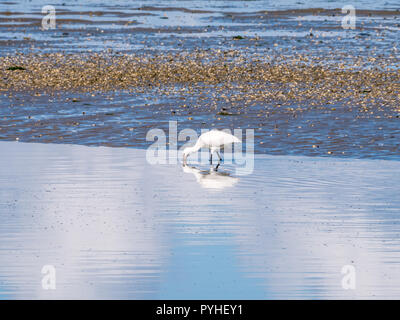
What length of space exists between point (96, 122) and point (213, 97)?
134 inches

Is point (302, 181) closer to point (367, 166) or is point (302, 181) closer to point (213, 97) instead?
point (367, 166)

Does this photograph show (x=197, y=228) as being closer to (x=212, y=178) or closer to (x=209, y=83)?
(x=212, y=178)

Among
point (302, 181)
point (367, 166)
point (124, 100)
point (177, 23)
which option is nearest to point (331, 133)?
point (367, 166)

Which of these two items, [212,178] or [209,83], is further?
[209,83]

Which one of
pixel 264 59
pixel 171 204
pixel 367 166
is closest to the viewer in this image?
pixel 171 204

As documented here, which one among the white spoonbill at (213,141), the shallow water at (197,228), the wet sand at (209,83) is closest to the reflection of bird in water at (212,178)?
the shallow water at (197,228)

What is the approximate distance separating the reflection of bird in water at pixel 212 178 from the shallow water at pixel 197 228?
0.02 meters

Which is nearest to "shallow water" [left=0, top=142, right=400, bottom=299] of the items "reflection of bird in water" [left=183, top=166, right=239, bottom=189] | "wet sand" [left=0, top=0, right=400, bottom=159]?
"reflection of bird in water" [left=183, top=166, right=239, bottom=189]

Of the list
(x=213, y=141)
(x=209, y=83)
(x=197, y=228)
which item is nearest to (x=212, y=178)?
(x=213, y=141)

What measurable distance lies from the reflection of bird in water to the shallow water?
2cm

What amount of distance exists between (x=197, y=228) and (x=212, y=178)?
332cm

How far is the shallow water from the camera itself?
28.8 ft

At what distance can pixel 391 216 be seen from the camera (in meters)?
11.4

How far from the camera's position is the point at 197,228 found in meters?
10.8
